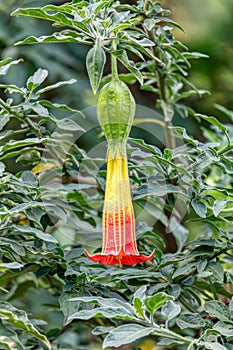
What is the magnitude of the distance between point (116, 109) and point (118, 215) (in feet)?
0.39

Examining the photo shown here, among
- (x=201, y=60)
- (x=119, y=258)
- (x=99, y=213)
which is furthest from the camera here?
(x=201, y=60)

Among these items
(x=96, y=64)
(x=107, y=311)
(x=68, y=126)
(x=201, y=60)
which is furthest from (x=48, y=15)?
(x=201, y=60)

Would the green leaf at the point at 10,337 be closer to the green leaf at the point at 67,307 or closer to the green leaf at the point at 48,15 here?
the green leaf at the point at 67,307

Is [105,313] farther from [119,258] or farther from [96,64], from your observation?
[96,64]

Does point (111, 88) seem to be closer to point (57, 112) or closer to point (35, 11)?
point (35, 11)

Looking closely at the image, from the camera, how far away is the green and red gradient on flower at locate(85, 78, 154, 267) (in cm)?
68

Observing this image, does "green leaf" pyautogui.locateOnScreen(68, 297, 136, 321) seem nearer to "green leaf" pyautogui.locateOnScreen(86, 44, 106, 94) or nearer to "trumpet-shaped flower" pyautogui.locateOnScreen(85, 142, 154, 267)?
"trumpet-shaped flower" pyautogui.locateOnScreen(85, 142, 154, 267)

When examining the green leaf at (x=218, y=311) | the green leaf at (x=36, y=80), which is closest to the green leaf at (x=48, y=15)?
the green leaf at (x=36, y=80)

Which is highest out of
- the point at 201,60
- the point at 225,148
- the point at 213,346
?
the point at 225,148

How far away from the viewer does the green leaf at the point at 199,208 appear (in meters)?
0.72

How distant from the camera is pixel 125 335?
559 mm

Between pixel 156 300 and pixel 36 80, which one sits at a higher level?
pixel 36 80

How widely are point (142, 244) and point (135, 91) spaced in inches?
43.7

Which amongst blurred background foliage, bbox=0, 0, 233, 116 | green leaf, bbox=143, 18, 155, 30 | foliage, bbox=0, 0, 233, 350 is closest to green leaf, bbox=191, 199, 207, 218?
foliage, bbox=0, 0, 233, 350
